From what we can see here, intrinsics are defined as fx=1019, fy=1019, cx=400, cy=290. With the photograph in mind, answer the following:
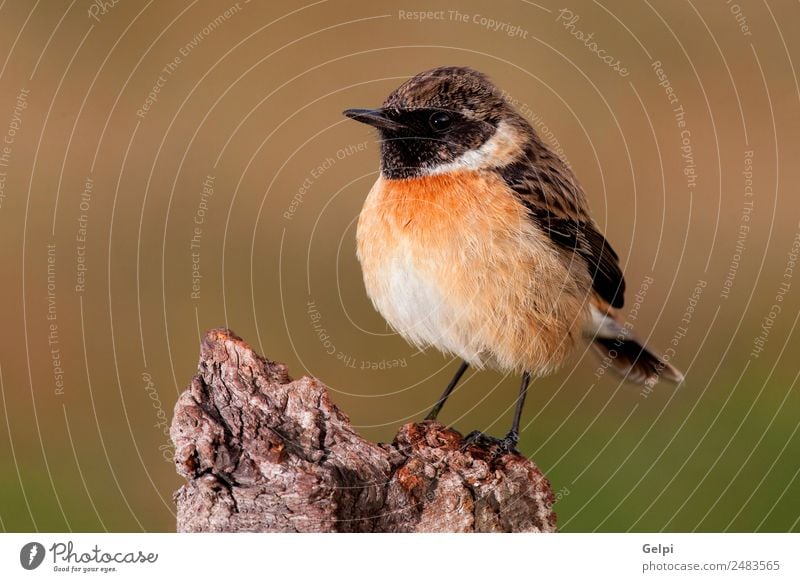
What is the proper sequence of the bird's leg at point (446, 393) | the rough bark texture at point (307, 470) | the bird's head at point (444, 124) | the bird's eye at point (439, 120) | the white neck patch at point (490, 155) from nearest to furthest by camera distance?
1. the rough bark texture at point (307, 470)
2. the bird's head at point (444, 124)
3. the bird's eye at point (439, 120)
4. the white neck patch at point (490, 155)
5. the bird's leg at point (446, 393)

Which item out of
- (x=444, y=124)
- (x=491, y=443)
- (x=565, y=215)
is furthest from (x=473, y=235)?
(x=491, y=443)

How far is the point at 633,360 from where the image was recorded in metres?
7.09

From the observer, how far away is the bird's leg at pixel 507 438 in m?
5.73

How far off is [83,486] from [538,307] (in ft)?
10.2

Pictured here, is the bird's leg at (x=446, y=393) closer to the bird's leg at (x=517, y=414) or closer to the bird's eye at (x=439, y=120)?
the bird's leg at (x=517, y=414)

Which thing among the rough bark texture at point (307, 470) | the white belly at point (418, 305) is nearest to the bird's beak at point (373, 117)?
the white belly at point (418, 305)

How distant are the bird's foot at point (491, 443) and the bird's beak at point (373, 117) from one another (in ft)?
5.97

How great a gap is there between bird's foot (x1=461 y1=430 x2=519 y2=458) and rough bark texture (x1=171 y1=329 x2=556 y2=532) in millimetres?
184

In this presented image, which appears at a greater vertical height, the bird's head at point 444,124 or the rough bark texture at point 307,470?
the bird's head at point 444,124

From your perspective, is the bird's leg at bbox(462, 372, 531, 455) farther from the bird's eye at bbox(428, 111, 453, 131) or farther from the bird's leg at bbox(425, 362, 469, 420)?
the bird's eye at bbox(428, 111, 453, 131)

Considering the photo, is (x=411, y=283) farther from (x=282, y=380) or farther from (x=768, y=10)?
(x=768, y=10)

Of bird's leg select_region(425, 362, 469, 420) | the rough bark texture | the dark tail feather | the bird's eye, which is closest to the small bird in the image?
the bird's eye

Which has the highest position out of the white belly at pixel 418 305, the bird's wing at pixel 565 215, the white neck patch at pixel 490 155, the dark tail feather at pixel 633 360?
the white neck patch at pixel 490 155
